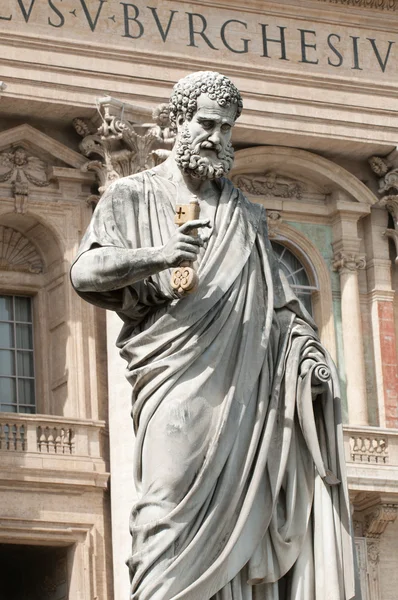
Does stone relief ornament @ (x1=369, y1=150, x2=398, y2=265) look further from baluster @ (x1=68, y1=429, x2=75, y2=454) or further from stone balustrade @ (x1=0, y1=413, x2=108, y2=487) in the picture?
baluster @ (x1=68, y1=429, x2=75, y2=454)

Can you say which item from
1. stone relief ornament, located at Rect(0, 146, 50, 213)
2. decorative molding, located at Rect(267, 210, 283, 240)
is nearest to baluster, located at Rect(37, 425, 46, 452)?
stone relief ornament, located at Rect(0, 146, 50, 213)

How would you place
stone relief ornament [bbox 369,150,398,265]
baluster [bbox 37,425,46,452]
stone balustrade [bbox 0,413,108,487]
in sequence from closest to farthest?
stone balustrade [bbox 0,413,108,487]
baluster [bbox 37,425,46,452]
stone relief ornament [bbox 369,150,398,265]

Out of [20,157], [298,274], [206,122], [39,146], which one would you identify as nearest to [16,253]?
[20,157]

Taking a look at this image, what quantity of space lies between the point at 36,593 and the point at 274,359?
725 inches

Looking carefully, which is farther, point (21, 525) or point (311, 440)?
point (21, 525)

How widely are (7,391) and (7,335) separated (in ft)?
2.23

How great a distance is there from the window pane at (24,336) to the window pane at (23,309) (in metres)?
0.08

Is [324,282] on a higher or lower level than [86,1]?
lower

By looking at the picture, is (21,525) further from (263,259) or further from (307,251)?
(263,259)

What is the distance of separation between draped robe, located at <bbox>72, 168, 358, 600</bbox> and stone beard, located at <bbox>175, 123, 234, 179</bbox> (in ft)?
0.45

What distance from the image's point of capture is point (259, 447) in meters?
6.39

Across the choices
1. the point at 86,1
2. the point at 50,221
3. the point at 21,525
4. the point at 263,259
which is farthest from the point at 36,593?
the point at 263,259

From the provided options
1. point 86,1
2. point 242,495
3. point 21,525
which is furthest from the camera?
point 86,1

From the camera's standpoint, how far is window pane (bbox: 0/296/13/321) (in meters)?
25.9
